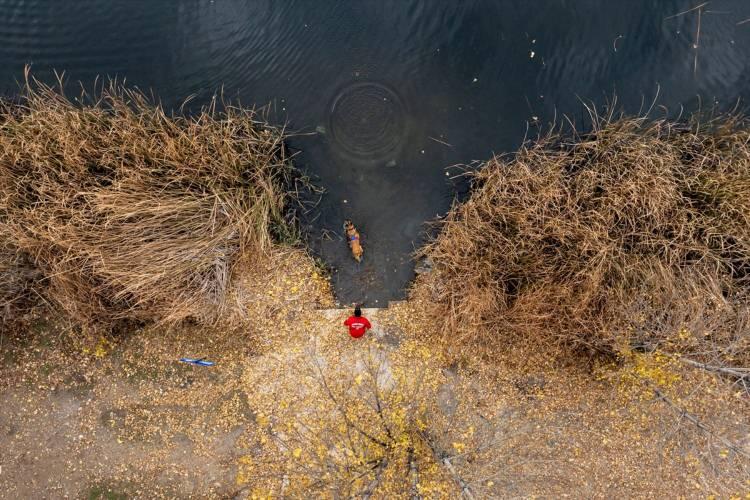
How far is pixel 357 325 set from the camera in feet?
13.4

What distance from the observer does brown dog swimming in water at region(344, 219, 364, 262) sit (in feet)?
14.0

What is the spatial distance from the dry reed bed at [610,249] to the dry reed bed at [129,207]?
6.28 ft

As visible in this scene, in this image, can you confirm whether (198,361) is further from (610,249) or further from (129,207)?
(610,249)

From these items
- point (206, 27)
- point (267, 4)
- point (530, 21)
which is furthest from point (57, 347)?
point (530, 21)

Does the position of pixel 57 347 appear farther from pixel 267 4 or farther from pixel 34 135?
pixel 267 4

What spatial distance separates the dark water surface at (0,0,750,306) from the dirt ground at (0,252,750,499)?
125 cm

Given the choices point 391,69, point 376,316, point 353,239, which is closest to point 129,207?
point 353,239

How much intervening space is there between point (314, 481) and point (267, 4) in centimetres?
470

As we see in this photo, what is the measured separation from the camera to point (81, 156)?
3.88 m

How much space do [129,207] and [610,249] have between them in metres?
4.17

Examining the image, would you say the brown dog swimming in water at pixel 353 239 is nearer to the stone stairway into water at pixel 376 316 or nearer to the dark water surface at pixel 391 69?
the dark water surface at pixel 391 69

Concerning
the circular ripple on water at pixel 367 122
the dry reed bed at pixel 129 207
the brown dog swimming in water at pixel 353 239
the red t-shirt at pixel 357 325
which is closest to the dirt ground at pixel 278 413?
the red t-shirt at pixel 357 325

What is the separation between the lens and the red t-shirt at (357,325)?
13.4ft

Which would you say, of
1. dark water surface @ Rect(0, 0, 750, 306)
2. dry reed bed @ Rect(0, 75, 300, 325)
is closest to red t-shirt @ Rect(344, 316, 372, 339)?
dark water surface @ Rect(0, 0, 750, 306)
